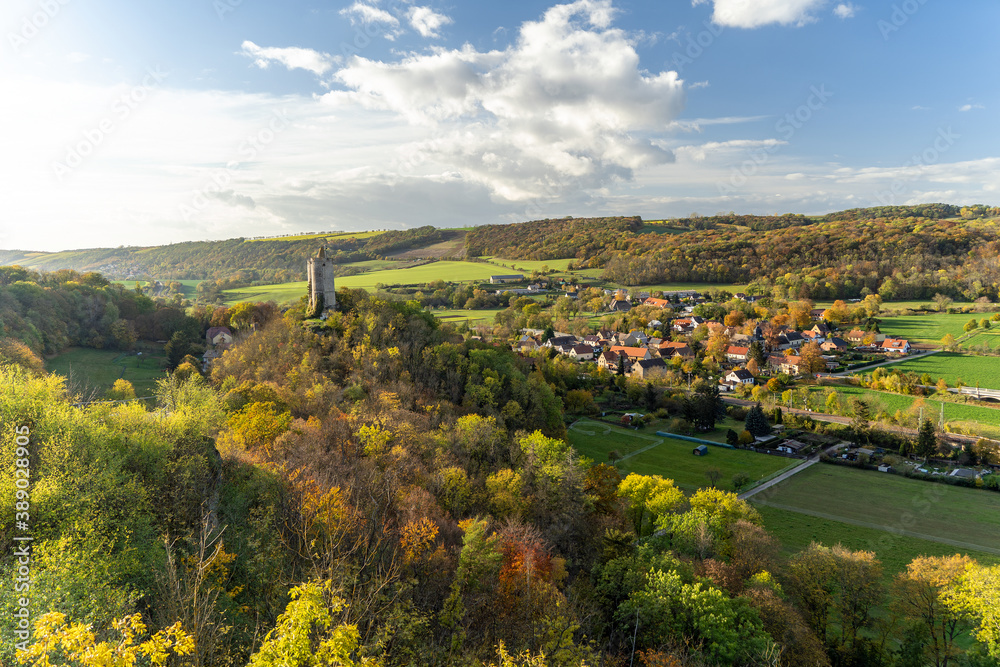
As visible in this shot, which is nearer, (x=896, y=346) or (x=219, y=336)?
(x=219, y=336)

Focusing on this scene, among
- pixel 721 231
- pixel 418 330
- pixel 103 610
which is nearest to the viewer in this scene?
pixel 103 610

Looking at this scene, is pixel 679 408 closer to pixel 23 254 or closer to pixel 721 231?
pixel 721 231

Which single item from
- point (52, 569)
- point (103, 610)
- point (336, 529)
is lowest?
point (336, 529)

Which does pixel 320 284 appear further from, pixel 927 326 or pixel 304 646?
pixel 927 326

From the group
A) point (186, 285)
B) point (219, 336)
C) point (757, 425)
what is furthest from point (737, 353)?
point (186, 285)

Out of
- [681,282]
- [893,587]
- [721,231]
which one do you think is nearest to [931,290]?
[681,282]

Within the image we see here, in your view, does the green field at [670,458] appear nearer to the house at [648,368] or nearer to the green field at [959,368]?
the house at [648,368]
